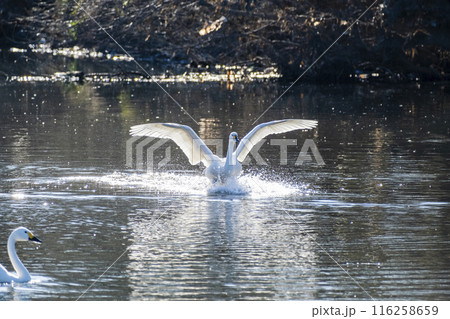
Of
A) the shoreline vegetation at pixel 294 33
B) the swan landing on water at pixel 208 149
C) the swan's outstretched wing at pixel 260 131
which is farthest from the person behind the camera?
the shoreline vegetation at pixel 294 33

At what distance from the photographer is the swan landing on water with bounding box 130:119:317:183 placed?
14.6m

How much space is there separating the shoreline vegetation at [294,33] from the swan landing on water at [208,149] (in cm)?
1981

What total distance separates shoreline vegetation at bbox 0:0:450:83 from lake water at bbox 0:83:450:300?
36.6 ft

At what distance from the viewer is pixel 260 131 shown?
15.6 m

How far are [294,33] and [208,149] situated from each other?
21.7m

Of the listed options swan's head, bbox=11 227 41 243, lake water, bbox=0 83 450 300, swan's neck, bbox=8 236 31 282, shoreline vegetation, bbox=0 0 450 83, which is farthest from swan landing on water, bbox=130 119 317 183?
shoreline vegetation, bbox=0 0 450 83

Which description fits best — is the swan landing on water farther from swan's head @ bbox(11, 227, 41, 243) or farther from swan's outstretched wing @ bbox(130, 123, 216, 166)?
swan's head @ bbox(11, 227, 41, 243)

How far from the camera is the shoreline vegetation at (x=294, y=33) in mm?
34906
